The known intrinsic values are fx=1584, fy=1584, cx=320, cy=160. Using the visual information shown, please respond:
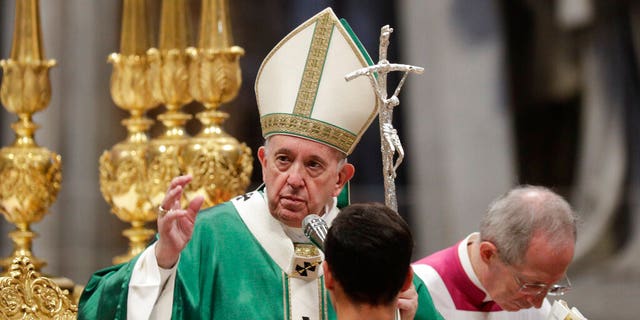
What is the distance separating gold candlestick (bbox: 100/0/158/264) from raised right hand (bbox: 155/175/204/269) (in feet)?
5.50

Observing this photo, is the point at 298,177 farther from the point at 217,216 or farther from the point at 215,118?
the point at 215,118

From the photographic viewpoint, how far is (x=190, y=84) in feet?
20.6

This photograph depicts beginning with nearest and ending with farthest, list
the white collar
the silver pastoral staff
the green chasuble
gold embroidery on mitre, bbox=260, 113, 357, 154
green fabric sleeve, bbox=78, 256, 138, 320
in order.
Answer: the silver pastoral staff → green fabric sleeve, bbox=78, 256, 138, 320 → the green chasuble → gold embroidery on mitre, bbox=260, 113, 357, 154 → the white collar

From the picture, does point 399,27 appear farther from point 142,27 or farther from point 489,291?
point 489,291

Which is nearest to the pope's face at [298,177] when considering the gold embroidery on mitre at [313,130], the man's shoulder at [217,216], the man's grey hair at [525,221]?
the gold embroidery on mitre at [313,130]

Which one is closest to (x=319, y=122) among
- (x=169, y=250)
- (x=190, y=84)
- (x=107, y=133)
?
(x=169, y=250)

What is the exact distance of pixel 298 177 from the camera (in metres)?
4.82

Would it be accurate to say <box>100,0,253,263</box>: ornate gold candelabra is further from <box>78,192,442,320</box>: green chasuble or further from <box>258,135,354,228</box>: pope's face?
<box>258,135,354,228</box>: pope's face

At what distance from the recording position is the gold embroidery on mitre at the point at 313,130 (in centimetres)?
496

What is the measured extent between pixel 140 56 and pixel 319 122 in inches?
60.3

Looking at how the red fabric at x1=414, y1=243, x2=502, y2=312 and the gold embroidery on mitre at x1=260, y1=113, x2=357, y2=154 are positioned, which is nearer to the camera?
the gold embroidery on mitre at x1=260, y1=113, x2=357, y2=154

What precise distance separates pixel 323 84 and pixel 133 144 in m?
1.45

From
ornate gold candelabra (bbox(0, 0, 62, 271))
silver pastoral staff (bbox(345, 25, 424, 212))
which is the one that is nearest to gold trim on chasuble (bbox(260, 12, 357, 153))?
silver pastoral staff (bbox(345, 25, 424, 212))

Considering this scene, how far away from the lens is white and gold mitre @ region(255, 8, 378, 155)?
502 cm
